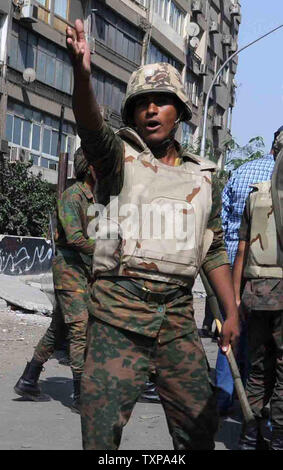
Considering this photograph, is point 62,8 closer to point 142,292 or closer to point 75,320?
point 75,320

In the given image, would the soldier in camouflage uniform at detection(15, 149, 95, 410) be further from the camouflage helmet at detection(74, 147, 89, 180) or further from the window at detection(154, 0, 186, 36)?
the window at detection(154, 0, 186, 36)

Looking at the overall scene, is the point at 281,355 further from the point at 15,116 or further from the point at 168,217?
the point at 15,116

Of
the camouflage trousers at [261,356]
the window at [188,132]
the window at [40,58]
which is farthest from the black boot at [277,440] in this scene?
the window at [188,132]

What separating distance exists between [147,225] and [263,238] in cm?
173

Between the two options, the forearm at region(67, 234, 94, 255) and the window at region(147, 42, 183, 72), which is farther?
the window at region(147, 42, 183, 72)

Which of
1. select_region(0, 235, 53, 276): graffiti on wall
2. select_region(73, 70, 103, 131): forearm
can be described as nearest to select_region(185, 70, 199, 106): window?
select_region(0, 235, 53, 276): graffiti on wall

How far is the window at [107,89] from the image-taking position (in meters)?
36.4

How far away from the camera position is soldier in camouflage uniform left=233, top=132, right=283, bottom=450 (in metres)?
5.09

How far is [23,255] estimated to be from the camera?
18.5 m

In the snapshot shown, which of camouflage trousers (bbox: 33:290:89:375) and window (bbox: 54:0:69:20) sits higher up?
window (bbox: 54:0:69:20)

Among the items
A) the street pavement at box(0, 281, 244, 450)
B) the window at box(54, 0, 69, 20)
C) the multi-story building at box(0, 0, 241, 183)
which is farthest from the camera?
the window at box(54, 0, 69, 20)

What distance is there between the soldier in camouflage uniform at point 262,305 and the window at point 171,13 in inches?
1502

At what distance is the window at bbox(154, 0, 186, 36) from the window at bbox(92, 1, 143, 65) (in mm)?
2931
